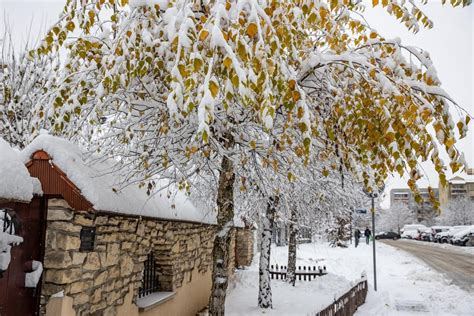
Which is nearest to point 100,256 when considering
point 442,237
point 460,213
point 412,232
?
point 442,237

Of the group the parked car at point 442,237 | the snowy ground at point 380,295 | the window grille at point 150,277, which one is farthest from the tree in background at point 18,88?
the parked car at point 442,237

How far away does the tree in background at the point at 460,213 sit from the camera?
60.1 metres

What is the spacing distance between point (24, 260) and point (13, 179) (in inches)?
35.9

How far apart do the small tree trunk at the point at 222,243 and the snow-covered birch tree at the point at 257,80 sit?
0.01 metres

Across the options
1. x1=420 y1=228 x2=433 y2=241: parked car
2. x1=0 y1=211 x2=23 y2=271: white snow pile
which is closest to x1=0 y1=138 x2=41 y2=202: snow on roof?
x1=0 y1=211 x2=23 y2=271: white snow pile

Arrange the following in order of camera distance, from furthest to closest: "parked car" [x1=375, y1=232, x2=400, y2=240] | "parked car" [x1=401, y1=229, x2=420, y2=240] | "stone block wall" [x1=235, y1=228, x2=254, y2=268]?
"parked car" [x1=375, y1=232, x2=400, y2=240] → "parked car" [x1=401, y1=229, x2=420, y2=240] → "stone block wall" [x1=235, y1=228, x2=254, y2=268]

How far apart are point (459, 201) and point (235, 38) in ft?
228

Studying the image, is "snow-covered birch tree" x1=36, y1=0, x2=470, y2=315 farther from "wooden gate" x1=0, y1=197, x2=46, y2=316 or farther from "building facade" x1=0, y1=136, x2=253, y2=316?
"wooden gate" x1=0, y1=197, x2=46, y2=316

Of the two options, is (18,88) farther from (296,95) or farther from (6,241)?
(296,95)

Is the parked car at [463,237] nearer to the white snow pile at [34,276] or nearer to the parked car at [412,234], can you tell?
the parked car at [412,234]

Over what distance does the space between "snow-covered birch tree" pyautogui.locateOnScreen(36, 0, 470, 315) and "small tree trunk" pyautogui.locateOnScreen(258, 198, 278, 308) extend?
5486 millimetres

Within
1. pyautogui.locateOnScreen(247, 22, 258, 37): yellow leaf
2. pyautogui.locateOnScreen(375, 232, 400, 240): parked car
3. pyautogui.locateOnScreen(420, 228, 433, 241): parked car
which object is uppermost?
pyautogui.locateOnScreen(247, 22, 258, 37): yellow leaf

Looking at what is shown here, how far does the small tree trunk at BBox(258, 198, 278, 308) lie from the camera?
10.1 metres

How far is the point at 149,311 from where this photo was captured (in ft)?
21.2
